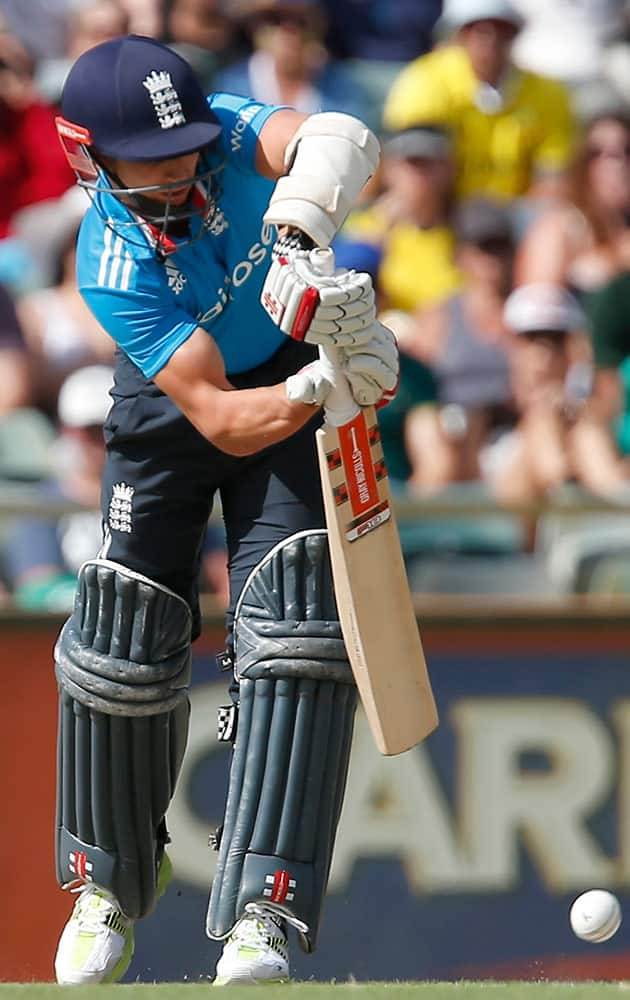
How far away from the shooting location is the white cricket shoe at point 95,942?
135 inches

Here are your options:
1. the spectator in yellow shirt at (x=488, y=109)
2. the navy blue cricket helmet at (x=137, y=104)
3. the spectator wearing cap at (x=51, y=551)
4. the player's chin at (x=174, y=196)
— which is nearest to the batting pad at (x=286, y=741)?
the player's chin at (x=174, y=196)

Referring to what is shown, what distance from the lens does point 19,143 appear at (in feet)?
22.8

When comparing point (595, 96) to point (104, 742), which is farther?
point (595, 96)

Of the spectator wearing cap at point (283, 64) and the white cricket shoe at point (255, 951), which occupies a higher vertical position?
the spectator wearing cap at point (283, 64)

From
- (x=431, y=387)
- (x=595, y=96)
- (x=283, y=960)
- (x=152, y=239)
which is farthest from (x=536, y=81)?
(x=283, y=960)

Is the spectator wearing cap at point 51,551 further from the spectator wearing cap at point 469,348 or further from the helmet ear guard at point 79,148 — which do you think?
the helmet ear guard at point 79,148

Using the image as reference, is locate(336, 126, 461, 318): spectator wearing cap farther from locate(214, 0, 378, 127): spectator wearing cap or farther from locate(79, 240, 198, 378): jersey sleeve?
locate(79, 240, 198, 378): jersey sleeve

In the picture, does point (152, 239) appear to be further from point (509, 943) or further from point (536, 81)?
point (536, 81)

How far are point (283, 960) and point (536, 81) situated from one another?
16.7ft

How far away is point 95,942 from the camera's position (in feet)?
11.3

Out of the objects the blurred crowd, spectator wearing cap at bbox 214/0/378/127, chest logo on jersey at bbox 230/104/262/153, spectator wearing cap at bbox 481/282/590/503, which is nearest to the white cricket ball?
chest logo on jersey at bbox 230/104/262/153

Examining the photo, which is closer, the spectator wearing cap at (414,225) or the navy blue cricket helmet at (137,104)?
the navy blue cricket helmet at (137,104)

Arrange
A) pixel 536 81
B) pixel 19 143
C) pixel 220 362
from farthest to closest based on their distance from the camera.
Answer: pixel 536 81, pixel 19 143, pixel 220 362

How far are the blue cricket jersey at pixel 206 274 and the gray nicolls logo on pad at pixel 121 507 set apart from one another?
29 centimetres
